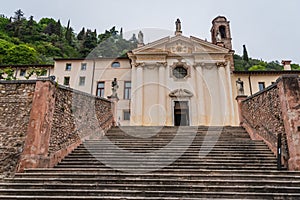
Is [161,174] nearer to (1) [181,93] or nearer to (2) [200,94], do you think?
(1) [181,93]

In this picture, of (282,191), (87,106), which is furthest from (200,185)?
(87,106)

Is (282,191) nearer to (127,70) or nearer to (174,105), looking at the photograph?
(174,105)

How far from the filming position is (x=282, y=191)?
19.3ft

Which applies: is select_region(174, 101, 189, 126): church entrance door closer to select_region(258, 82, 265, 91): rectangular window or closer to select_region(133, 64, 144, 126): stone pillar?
select_region(133, 64, 144, 126): stone pillar

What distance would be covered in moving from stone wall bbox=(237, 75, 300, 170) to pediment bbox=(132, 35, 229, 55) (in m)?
11.5

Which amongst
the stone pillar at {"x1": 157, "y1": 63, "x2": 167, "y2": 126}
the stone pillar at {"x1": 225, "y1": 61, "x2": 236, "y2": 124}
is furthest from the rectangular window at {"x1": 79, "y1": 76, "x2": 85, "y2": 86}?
the stone pillar at {"x1": 225, "y1": 61, "x2": 236, "y2": 124}

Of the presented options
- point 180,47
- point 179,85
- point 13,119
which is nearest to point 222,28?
point 180,47

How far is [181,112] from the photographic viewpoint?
20.4 meters

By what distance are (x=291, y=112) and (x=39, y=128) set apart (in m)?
9.00

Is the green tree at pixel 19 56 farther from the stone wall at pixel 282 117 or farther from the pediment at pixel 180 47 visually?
the stone wall at pixel 282 117

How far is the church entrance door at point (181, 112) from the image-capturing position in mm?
20297

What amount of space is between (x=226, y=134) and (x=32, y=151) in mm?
8734

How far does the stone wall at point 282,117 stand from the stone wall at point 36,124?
816cm

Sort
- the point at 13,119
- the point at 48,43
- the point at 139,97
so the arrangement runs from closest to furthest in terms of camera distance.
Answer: the point at 13,119, the point at 139,97, the point at 48,43
